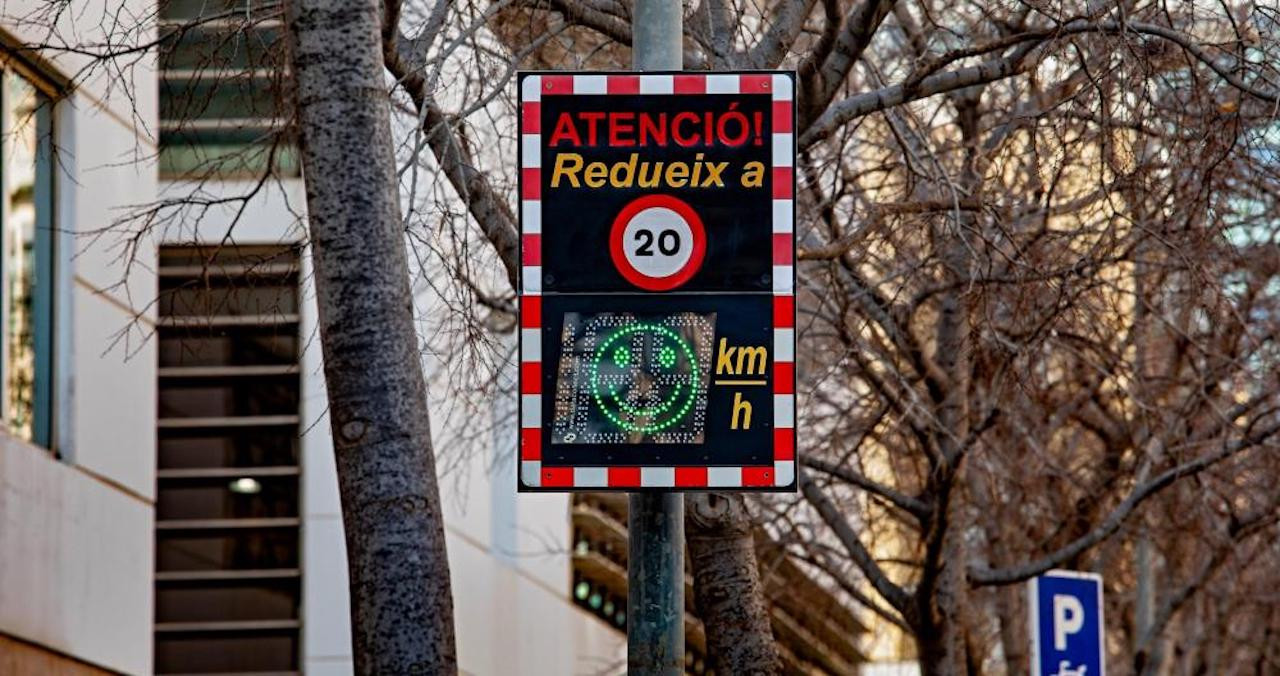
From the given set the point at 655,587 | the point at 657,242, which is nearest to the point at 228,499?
the point at 655,587

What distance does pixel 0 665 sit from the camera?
1365 cm

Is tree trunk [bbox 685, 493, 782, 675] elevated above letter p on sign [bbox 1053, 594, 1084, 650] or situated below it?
above

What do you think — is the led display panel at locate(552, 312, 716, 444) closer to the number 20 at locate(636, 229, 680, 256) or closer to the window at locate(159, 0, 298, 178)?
the number 20 at locate(636, 229, 680, 256)

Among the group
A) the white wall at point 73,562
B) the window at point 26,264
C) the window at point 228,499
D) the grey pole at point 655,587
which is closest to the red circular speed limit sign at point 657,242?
the grey pole at point 655,587

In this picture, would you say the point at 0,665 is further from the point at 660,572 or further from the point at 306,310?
the point at 306,310

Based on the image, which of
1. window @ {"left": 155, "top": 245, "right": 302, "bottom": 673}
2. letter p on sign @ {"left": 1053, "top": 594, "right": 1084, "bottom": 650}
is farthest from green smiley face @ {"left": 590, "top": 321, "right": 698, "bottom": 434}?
window @ {"left": 155, "top": 245, "right": 302, "bottom": 673}

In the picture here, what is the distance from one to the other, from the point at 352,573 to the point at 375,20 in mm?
1929

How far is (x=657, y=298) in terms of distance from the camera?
26.5 ft

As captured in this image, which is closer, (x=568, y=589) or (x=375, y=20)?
(x=375, y=20)

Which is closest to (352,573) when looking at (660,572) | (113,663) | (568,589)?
(660,572)

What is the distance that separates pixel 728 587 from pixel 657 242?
4521mm

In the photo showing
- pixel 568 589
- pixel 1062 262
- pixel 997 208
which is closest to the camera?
pixel 997 208

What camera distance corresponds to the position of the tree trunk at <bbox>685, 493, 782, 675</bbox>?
483 inches

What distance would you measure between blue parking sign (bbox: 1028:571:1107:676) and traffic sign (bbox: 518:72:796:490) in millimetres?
6647
